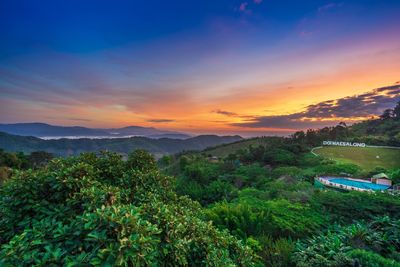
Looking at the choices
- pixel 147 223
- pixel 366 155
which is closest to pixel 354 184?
pixel 366 155

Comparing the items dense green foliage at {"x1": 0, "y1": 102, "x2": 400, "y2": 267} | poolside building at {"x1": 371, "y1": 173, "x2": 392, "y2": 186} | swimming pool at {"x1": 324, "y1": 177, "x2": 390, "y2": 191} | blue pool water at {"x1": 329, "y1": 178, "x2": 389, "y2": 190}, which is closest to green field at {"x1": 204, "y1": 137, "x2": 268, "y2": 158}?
swimming pool at {"x1": 324, "y1": 177, "x2": 390, "y2": 191}

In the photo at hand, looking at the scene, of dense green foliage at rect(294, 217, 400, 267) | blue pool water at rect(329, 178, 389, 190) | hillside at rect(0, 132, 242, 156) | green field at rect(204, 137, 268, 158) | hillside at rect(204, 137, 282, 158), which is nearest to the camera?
dense green foliage at rect(294, 217, 400, 267)

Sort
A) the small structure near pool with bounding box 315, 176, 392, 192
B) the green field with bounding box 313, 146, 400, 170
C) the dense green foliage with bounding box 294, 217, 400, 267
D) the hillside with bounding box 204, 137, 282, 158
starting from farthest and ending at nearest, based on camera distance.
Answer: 1. the hillside with bounding box 204, 137, 282, 158
2. the green field with bounding box 313, 146, 400, 170
3. the small structure near pool with bounding box 315, 176, 392, 192
4. the dense green foliage with bounding box 294, 217, 400, 267

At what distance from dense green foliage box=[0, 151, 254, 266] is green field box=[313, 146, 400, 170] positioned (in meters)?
25.4

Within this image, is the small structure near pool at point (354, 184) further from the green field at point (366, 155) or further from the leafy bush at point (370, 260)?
the leafy bush at point (370, 260)

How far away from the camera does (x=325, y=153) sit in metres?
28.5

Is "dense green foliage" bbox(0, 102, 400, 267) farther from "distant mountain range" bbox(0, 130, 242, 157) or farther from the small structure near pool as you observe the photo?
"distant mountain range" bbox(0, 130, 242, 157)

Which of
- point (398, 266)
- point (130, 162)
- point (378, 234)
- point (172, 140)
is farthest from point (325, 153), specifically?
point (172, 140)

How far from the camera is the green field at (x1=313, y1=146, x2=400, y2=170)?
910 inches

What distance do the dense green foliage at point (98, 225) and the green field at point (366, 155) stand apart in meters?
25.4

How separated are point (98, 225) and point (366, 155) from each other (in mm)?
31972

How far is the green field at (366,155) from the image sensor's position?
23.1 m

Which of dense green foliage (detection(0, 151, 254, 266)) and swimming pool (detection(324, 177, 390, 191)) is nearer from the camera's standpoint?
dense green foliage (detection(0, 151, 254, 266))

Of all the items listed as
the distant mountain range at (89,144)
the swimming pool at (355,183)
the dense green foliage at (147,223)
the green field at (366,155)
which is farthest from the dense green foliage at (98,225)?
the distant mountain range at (89,144)
